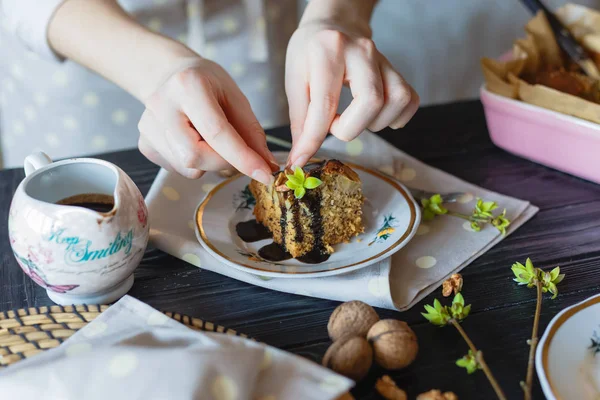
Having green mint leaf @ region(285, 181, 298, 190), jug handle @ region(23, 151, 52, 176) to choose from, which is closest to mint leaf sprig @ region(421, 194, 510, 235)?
green mint leaf @ region(285, 181, 298, 190)

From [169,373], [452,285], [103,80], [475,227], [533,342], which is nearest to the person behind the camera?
[169,373]

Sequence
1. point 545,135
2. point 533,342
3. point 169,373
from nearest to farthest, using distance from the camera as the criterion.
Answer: point 169,373 < point 533,342 < point 545,135

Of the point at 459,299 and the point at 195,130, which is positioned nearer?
the point at 459,299

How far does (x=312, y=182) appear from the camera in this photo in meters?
0.73

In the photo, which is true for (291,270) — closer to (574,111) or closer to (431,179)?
(431,179)

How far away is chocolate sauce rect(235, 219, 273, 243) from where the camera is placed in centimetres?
79

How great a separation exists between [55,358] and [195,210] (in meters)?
0.33

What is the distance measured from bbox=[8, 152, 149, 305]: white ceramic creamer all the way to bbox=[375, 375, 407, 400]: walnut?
0.30 m

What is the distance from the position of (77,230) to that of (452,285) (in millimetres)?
414

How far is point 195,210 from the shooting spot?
813 millimetres

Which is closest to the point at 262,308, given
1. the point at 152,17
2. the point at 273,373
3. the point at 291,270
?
the point at 291,270

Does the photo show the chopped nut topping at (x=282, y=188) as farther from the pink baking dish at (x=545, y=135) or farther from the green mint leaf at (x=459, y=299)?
the pink baking dish at (x=545, y=135)

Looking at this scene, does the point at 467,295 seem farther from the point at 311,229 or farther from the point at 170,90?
the point at 170,90

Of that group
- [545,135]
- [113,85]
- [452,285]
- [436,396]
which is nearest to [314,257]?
[452,285]
